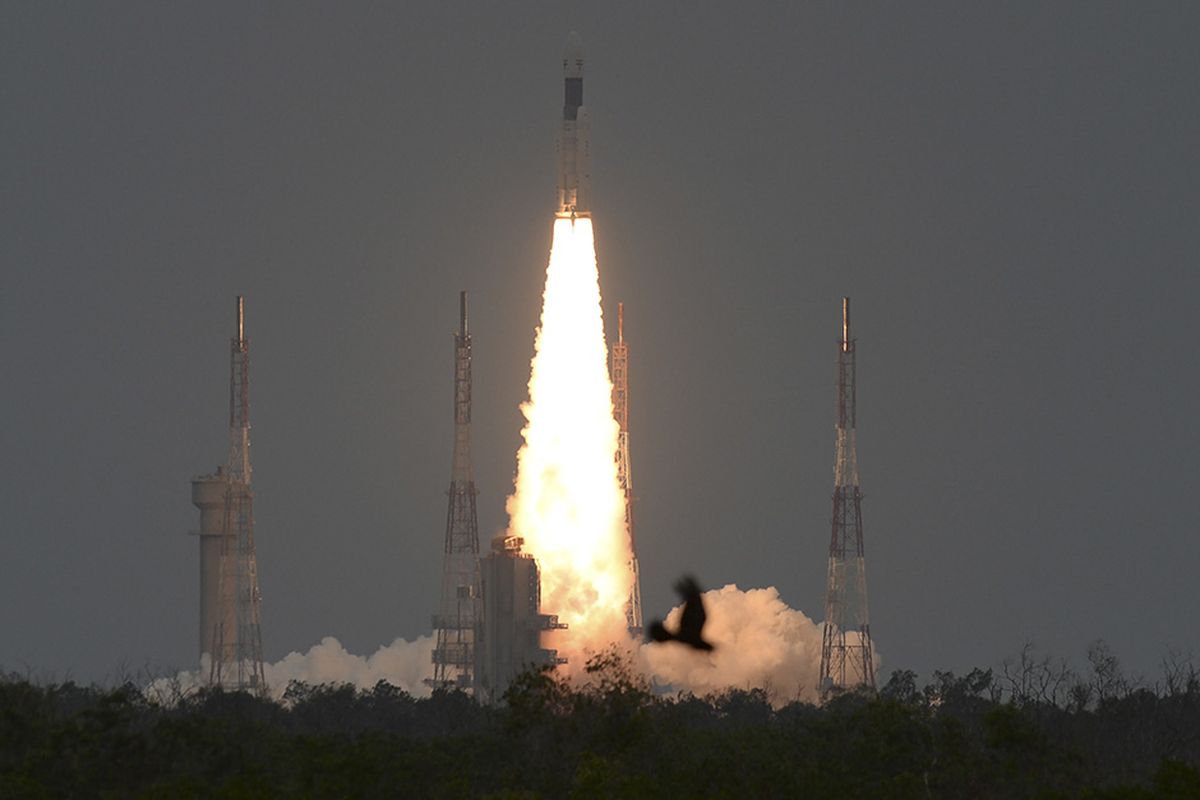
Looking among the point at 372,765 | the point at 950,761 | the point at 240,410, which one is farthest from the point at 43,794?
the point at 240,410

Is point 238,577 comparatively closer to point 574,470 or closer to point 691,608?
point 574,470

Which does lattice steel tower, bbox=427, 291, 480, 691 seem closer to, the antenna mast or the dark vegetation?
the antenna mast

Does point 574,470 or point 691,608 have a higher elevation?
point 574,470

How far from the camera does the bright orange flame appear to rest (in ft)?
458

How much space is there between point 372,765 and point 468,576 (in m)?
65.4

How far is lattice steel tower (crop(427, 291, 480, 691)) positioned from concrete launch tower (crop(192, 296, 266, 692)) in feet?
24.7

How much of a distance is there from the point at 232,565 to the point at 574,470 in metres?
19.5

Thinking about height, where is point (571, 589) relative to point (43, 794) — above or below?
above

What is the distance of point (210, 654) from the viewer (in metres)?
154

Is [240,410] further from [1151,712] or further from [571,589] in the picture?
[1151,712]

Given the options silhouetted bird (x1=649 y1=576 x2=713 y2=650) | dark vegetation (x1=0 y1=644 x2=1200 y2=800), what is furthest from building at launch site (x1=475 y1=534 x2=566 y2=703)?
silhouetted bird (x1=649 y1=576 x2=713 y2=650)

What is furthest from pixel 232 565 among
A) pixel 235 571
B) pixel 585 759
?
pixel 585 759

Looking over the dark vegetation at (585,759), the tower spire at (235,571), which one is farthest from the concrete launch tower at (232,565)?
the dark vegetation at (585,759)

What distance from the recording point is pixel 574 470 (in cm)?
14212
